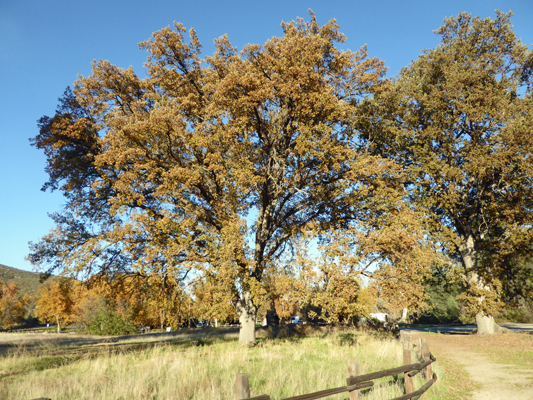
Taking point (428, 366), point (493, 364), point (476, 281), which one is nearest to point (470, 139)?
point (476, 281)

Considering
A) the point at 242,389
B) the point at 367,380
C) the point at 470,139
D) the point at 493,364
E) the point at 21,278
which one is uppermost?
the point at 470,139

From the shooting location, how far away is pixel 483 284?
2031 centimetres

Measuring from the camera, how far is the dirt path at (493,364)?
26.8 feet

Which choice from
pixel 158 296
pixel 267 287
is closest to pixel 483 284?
pixel 267 287

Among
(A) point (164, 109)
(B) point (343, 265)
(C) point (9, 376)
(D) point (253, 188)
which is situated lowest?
(C) point (9, 376)

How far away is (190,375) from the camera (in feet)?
27.9

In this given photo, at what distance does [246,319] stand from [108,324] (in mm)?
23770

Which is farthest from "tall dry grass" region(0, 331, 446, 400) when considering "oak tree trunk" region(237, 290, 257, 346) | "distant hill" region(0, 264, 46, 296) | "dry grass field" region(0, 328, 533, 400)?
"distant hill" region(0, 264, 46, 296)

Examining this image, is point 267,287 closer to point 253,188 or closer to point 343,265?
point 343,265

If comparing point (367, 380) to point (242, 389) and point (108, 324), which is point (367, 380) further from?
point (108, 324)

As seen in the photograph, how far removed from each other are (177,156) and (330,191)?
292 inches

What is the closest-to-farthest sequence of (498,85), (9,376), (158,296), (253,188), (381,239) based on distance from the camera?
(9,376) < (381,239) < (253,188) < (158,296) < (498,85)

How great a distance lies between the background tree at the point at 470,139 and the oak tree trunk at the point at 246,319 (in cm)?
1102

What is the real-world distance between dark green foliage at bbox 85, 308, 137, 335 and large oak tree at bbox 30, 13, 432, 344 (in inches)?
792
